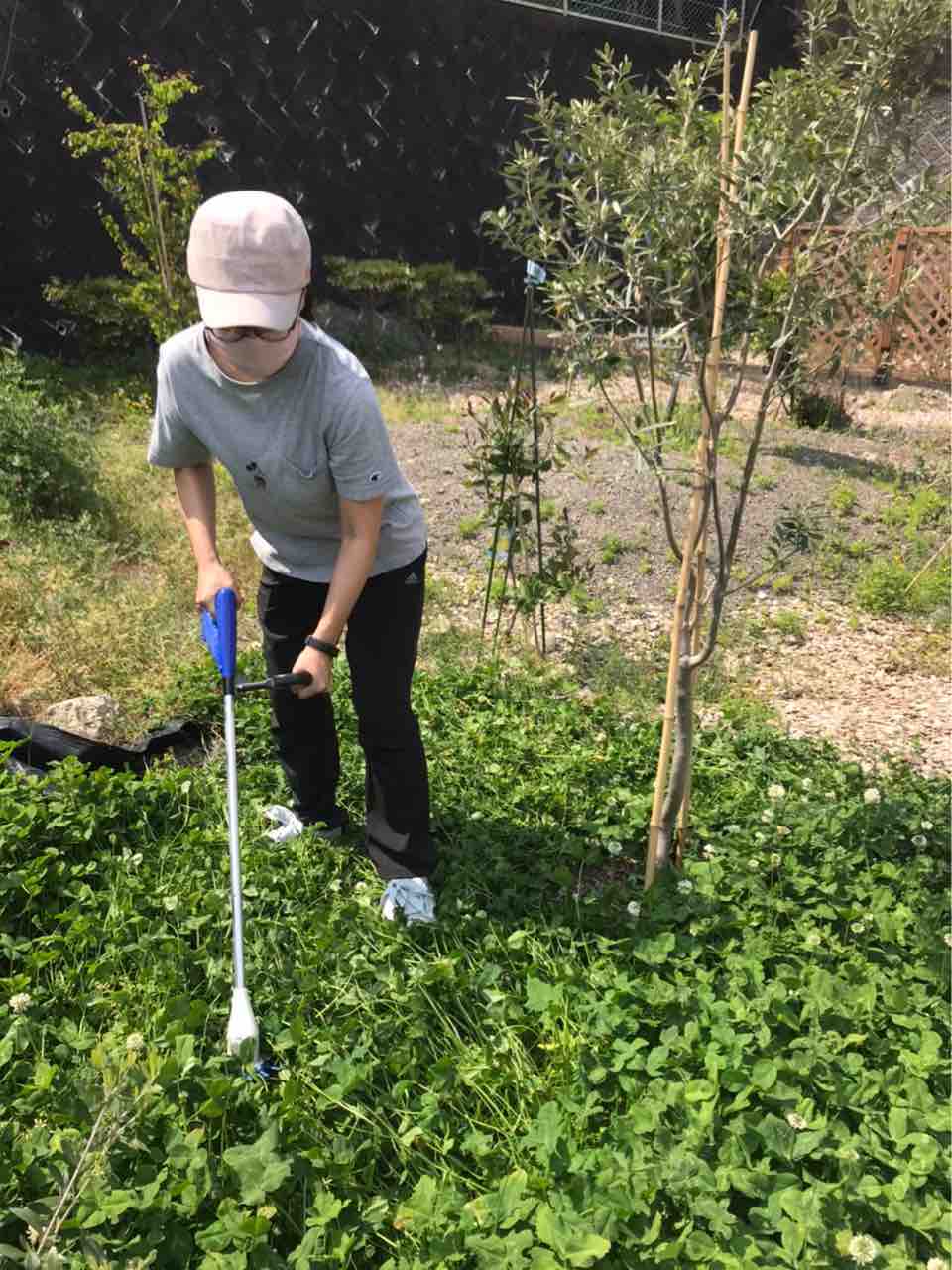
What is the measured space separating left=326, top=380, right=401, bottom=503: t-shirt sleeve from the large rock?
1581 millimetres

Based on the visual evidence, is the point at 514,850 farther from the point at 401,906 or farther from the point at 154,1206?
the point at 154,1206

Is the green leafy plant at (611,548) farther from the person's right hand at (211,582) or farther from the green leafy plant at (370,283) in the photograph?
the green leafy plant at (370,283)

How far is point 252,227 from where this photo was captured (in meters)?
1.71

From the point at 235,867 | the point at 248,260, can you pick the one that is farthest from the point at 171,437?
the point at 235,867

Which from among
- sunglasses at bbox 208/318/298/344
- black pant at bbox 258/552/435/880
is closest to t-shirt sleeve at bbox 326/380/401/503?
sunglasses at bbox 208/318/298/344

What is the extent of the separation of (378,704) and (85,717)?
1.35 m

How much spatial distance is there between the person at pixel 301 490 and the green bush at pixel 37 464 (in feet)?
9.33

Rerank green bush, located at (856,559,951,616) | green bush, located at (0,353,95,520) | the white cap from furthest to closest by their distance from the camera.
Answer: green bush, located at (0,353,95,520)
green bush, located at (856,559,951,616)
the white cap

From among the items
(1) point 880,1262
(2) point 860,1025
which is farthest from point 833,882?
(1) point 880,1262

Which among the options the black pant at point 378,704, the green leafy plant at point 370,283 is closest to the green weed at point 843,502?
the black pant at point 378,704

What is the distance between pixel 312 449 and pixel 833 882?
159 centimetres

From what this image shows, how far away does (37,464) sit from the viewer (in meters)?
4.84

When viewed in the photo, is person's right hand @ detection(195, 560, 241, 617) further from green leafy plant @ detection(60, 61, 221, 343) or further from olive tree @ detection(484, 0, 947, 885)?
green leafy plant @ detection(60, 61, 221, 343)

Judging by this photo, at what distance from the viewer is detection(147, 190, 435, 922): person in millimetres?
1754
